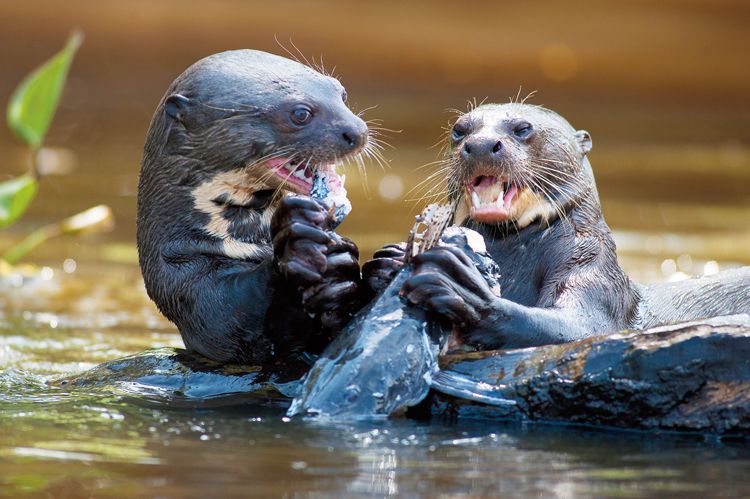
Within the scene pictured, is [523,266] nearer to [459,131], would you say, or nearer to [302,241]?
[459,131]

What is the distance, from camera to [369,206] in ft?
30.2

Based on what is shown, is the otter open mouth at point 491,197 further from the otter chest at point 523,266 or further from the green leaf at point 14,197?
the green leaf at point 14,197

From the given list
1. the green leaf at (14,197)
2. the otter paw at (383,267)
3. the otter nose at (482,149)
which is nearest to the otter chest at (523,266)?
the otter nose at (482,149)

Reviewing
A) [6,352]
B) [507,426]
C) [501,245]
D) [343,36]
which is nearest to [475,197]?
[501,245]

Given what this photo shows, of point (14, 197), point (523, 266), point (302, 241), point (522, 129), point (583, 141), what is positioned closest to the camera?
point (302, 241)

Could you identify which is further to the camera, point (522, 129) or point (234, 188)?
point (522, 129)

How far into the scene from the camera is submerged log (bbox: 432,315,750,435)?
12.0ft

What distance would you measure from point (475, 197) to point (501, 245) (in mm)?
175

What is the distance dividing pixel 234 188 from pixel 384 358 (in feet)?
3.35

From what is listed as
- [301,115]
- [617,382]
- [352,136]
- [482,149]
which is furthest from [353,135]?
[617,382]

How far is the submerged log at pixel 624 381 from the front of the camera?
3.66m

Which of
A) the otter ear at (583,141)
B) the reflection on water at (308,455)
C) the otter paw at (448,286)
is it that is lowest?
the reflection on water at (308,455)

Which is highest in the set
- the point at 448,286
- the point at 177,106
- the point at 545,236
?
the point at 177,106

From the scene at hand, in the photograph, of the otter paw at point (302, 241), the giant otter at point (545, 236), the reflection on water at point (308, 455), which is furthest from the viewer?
the giant otter at point (545, 236)
